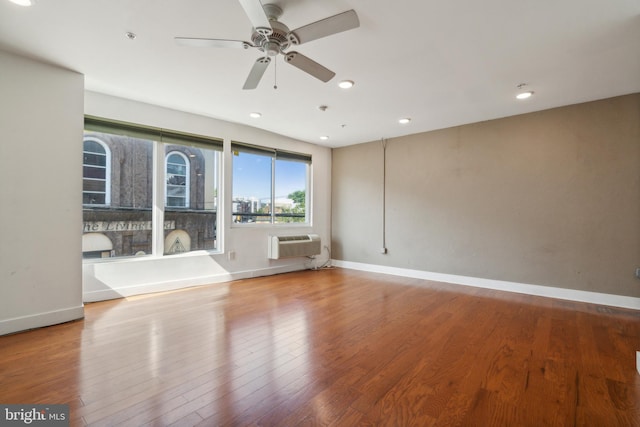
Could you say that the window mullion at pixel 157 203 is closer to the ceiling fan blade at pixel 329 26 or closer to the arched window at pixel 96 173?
the arched window at pixel 96 173

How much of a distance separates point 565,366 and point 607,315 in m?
1.72

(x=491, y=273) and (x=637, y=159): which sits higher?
(x=637, y=159)

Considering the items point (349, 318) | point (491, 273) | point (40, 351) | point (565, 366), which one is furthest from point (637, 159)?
point (40, 351)

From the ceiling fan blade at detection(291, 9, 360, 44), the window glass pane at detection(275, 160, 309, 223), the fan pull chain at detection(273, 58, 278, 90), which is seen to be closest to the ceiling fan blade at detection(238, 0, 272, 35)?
the ceiling fan blade at detection(291, 9, 360, 44)

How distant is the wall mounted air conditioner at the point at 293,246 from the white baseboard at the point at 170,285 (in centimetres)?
36

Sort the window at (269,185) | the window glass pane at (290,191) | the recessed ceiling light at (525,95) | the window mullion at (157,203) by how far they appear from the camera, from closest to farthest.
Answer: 1. the recessed ceiling light at (525,95)
2. the window mullion at (157,203)
3. the window at (269,185)
4. the window glass pane at (290,191)

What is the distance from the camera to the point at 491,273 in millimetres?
4230

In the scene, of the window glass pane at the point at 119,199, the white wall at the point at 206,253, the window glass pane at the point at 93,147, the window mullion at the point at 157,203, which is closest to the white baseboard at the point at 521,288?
the white wall at the point at 206,253

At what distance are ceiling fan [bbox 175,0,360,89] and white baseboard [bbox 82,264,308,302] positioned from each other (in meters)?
3.06

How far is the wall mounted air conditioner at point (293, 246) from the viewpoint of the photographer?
501cm

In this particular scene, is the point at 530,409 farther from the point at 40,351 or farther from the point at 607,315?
the point at 40,351

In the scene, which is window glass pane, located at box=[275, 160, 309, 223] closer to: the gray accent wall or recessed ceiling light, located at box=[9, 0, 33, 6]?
the gray accent wall

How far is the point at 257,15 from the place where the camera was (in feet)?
5.65

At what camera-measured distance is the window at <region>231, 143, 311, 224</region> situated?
480 centimetres
